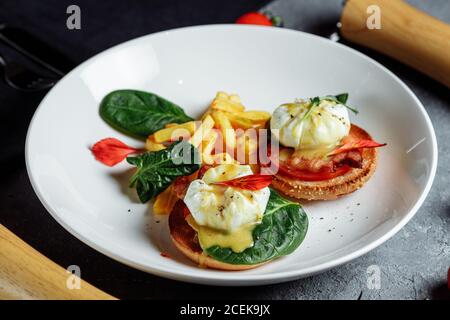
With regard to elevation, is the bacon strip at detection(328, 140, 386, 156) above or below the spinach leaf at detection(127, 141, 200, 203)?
above

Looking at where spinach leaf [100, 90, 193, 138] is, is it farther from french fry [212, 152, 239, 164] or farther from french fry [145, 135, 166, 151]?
french fry [212, 152, 239, 164]

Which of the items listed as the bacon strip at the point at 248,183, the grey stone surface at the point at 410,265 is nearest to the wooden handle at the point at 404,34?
the grey stone surface at the point at 410,265

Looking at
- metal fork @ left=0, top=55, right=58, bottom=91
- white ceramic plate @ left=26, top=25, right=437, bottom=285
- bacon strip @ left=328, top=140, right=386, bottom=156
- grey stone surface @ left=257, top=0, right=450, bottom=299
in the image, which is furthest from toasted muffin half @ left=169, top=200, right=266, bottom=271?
metal fork @ left=0, top=55, right=58, bottom=91

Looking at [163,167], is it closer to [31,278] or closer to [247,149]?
[247,149]

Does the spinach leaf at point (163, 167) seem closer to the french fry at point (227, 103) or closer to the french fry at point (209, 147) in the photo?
the french fry at point (209, 147)

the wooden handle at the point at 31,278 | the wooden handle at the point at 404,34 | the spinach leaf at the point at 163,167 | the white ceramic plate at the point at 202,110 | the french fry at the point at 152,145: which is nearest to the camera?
the wooden handle at the point at 31,278

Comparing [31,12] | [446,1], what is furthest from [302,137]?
[31,12]

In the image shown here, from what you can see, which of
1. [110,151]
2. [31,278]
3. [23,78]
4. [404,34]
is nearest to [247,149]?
[110,151]
